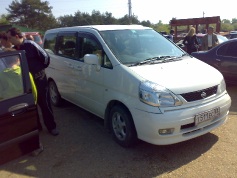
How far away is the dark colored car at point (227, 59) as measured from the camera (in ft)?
21.5

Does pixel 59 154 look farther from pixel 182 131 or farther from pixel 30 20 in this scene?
pixel 30 20

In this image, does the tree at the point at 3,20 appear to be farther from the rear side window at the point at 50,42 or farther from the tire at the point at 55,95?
the tire at the point at 55,95

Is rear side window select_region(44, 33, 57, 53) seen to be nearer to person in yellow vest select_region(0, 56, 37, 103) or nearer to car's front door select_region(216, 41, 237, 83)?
person in yellow vest select_region(0, 56, 37, 103)

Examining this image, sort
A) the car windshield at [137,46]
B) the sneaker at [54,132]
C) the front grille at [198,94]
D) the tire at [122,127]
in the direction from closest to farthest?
the front grille at [198,94], the tire at [122,127], the car windshield at [137,46], the sneaker at [54,132]

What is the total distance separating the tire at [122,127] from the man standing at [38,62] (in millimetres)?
1153

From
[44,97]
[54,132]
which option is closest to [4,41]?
[44,97]

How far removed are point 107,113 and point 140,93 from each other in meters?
0.91

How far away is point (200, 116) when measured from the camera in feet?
11.5

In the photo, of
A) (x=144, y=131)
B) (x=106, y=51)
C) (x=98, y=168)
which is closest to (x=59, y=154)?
(x=98, y=168)

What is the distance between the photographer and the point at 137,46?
4375 mm

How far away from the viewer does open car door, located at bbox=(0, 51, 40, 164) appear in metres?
2.99

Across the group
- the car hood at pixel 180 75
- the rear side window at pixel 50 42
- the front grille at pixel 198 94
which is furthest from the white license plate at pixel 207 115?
the rear side window at pixel 50 42

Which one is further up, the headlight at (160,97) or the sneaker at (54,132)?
the headlight at (160,97)

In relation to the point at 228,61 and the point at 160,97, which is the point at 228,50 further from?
the point at 160,97
